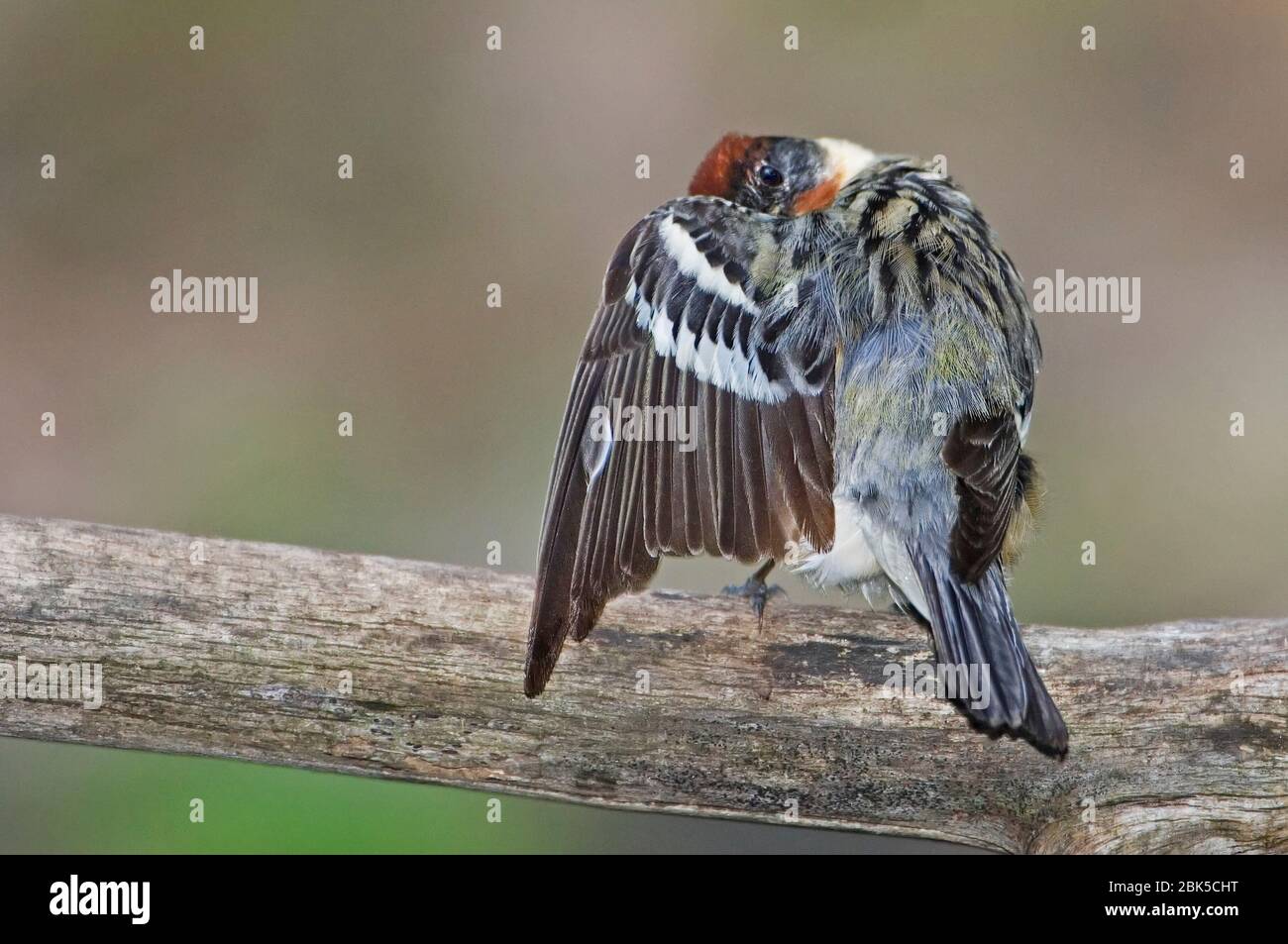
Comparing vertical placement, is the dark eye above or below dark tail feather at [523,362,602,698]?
above

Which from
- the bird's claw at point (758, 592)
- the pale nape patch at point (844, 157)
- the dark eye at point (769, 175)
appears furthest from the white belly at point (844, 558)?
the pale nape patch at point (844, 157)

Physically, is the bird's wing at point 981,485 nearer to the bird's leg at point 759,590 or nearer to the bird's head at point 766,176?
the bird's leg at point 759,590

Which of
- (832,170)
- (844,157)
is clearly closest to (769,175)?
(832,170)

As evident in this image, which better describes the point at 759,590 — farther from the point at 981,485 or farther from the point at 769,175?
the point at 769,175

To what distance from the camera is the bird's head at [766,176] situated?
4797mm

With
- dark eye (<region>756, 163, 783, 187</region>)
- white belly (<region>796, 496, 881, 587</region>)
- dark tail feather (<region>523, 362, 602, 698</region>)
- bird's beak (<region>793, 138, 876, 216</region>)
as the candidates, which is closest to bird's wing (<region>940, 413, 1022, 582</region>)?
white belly (<region>796, 496, 881, 587</region>)

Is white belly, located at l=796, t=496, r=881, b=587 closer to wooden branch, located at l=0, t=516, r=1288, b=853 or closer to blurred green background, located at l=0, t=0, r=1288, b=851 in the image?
wooden branch, located at l=0, t=516, r=1288, b=853

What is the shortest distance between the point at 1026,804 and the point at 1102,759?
23 cm

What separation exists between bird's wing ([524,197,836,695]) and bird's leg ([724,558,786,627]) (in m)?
0.23

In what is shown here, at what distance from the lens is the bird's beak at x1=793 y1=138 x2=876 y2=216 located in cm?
482

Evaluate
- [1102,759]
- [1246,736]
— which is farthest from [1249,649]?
[1102,759]

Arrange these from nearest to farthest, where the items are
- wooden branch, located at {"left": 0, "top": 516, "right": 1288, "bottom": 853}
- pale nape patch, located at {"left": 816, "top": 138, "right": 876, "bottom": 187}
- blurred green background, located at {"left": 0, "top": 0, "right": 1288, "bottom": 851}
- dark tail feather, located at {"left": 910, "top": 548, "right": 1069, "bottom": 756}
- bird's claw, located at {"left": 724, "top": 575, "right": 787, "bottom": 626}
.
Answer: dark tail feather, located at {"left": 910, "top": 548, "right": 1069, "bottom": 756} < wooden branch, located at {"left": 0, "top": 516, "right": 1288, "bottom": 853} < bird's claw, located at {"left": 724, "top": 575, "right": 787, "bottom": 626} < pale nape patch, located at {"left": 816, "top": 138, "right": 876, "bottom": 187} < blurred green background, located at {"left": 0, "top": 0, "right": 1288, "bottom": 851}

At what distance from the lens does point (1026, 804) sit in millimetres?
3406

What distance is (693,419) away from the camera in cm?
378
